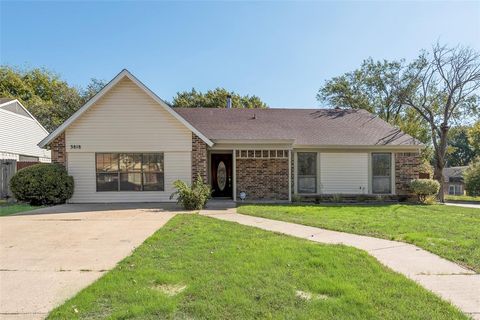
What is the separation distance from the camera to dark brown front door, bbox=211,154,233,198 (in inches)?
614

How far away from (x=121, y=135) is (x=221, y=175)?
469cm

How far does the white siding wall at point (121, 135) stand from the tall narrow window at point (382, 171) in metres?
8.37

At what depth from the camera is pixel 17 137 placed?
71.6 feet

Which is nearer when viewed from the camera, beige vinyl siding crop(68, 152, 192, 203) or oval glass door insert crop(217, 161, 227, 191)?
beige vinyl siding crop(68, 152, 192, 203)

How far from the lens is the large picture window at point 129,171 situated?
1399 centimetres

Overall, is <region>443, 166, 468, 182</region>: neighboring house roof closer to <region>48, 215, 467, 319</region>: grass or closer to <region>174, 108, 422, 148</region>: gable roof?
<region>174, 108, 422, 148</region>: gable roof

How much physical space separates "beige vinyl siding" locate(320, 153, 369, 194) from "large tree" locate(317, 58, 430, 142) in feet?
48.9

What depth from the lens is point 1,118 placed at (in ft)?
67.2

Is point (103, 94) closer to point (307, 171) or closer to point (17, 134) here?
point (307, 171)

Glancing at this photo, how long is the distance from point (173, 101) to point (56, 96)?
39.0ft

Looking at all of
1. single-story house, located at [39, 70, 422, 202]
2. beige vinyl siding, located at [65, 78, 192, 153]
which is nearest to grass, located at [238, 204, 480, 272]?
single-story house, located at [39, 70, 422, 202]

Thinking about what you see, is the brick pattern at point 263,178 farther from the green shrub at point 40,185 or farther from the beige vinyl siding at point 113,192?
the green shrub at point 40,185

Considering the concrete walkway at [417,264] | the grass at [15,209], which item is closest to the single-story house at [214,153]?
the grass at [15,209]

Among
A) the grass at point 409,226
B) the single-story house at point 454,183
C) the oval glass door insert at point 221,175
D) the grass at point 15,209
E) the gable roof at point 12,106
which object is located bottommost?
the single-story house at point 454,183
